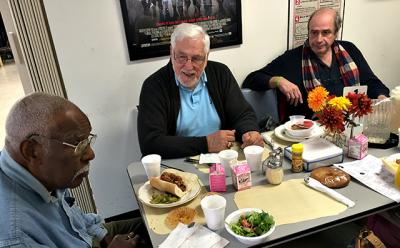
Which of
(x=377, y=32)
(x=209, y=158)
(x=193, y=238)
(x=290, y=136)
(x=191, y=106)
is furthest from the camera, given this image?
(x=377, y=32)

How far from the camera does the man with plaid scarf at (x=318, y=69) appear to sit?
2.13 meters

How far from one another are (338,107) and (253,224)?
62 cm

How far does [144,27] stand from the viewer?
2020mm

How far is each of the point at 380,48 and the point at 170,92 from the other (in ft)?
6.85

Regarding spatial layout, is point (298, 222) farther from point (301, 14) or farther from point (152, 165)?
point (301, 14)

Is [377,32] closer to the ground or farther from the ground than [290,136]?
farther from the ground

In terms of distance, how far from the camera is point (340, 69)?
2.24 metres

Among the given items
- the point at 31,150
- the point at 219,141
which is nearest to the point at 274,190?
the point at 219,141

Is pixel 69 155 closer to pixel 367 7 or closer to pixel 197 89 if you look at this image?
pixel 197 89

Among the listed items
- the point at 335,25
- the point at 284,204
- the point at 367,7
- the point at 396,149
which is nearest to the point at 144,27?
the point at 335,25

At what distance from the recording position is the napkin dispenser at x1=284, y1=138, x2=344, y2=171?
1.31 meters

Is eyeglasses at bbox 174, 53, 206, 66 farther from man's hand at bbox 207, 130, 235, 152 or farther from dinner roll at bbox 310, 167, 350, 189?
dinner roll at bbox 310, 167, 350, 189

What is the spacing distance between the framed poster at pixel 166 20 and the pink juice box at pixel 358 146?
1.19 metres

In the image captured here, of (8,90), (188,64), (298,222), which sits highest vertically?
(188,64)
